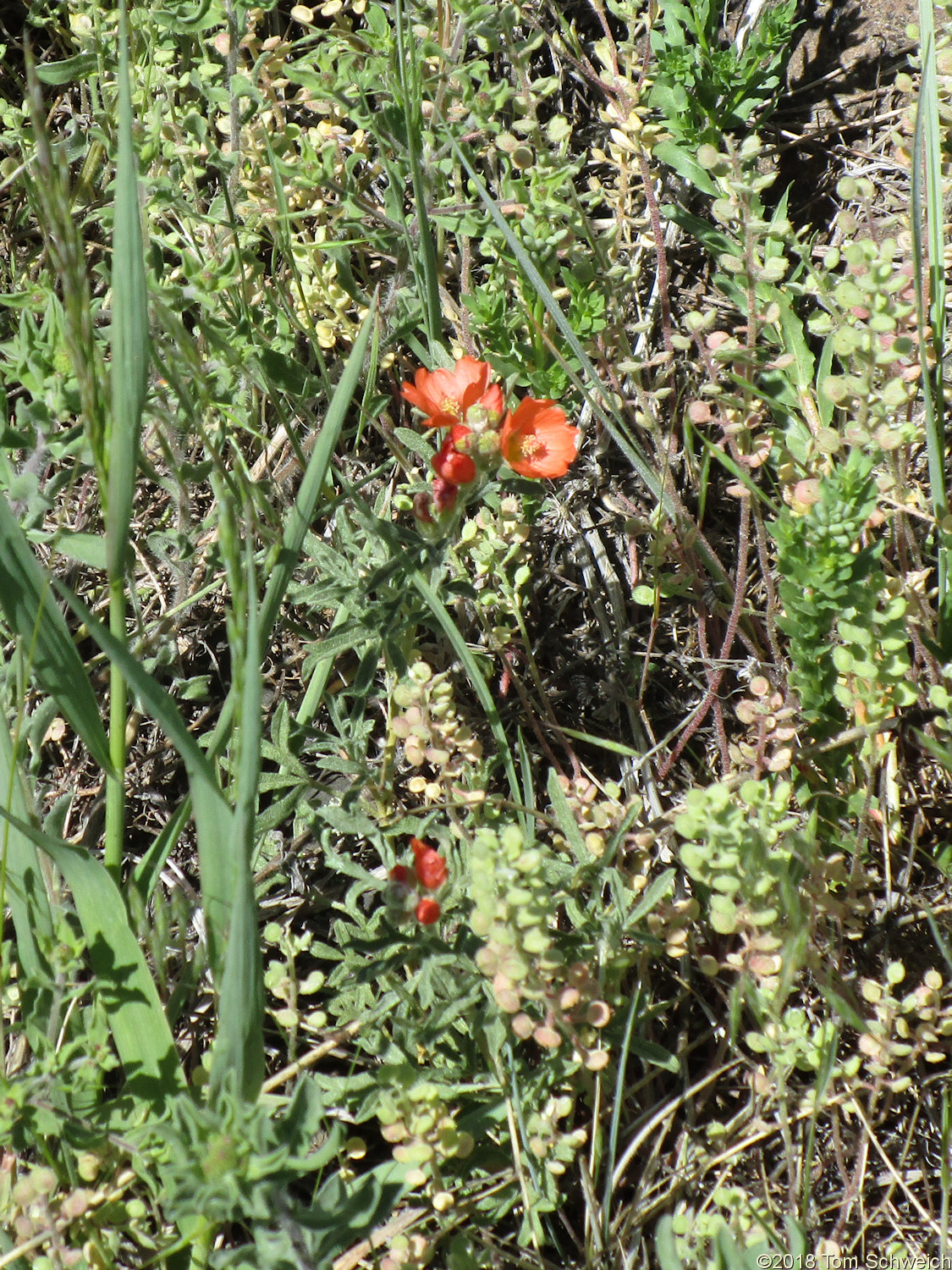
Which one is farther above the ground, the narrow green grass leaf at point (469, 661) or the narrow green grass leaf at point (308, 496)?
the narrow green grass leaf at point (308, 496)

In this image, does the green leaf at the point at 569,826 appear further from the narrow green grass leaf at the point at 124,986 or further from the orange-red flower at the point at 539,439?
the narrow green grass leaf at the point at 124,986

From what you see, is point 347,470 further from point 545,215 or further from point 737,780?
point 737,780

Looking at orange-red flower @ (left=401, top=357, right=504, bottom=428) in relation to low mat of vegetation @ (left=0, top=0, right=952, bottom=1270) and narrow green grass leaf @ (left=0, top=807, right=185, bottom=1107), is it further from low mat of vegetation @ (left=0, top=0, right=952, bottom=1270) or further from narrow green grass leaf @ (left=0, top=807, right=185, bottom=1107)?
narrow green grass leaf @ (left=0, top=807, right=185, bottom=1107)

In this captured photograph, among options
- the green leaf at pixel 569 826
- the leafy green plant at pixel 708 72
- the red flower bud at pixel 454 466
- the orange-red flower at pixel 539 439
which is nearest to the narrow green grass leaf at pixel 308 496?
the red flower bud at pixel 454 466

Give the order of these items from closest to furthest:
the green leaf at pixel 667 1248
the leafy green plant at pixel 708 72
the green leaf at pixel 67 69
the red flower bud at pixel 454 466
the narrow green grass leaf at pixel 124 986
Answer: the green leaf at pixel 667 1248 < the narrow green grass leaf at pixel 124 986 < the red flower bud at pixel 454 466 < the leafy green plant at pixel 708 72 < the green leaf at pixel 67 69

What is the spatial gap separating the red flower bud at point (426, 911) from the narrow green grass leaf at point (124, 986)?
1.38ft

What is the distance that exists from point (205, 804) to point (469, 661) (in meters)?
0.57

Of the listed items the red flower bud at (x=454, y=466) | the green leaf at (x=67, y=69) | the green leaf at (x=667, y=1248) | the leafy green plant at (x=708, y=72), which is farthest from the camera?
the green leaf at (x=67, y=69)

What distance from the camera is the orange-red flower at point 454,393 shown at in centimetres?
183

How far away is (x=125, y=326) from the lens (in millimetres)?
1541

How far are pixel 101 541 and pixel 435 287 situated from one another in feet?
2.69

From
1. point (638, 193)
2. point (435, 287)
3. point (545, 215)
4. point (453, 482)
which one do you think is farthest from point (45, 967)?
point (638, 193)

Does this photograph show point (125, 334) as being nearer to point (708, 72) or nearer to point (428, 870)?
point (428, 870)

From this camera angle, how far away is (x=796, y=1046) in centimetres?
161
